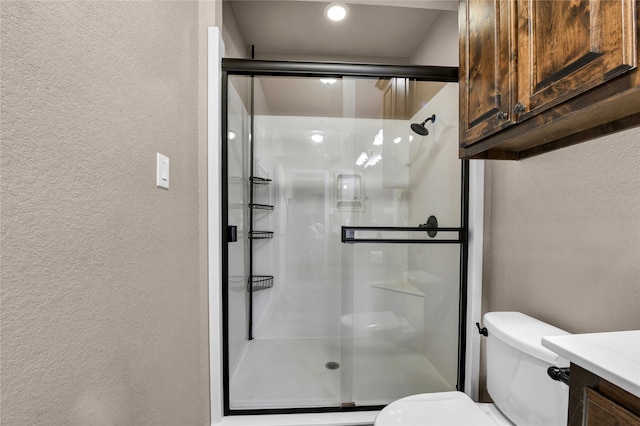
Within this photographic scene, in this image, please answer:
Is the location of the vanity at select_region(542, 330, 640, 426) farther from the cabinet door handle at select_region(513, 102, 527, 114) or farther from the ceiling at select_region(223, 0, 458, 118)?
the ceiling at select_region(223, 0, 458, 118)

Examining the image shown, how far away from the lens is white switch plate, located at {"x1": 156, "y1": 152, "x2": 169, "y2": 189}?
942mm

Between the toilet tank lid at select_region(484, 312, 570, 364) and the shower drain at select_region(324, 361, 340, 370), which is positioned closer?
the toilet tank lid at select_region(484, 312, 570, 364)

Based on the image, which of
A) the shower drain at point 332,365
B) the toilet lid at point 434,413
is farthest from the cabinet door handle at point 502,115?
the shower drain at point 332,365

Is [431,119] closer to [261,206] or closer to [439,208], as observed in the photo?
[439,208]

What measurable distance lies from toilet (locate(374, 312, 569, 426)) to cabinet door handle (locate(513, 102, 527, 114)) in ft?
2.47

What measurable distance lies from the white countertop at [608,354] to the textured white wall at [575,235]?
29 centimetres

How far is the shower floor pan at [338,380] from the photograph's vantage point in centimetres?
157

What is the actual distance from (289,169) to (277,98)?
0.53m

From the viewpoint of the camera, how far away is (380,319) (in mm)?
1720

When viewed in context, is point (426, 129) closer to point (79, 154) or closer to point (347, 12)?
point (347, 12)

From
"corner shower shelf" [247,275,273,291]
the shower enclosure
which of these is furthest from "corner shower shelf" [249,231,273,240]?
"corner shower shelf" [247,275,273,291]

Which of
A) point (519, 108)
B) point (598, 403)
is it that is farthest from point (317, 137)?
point (598, 403)

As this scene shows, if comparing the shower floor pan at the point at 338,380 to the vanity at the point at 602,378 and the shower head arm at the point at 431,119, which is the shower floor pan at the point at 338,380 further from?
the shower head arm at the point at 431,119

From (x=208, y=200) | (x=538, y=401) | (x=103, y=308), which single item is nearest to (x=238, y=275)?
(x=208, y=200)
